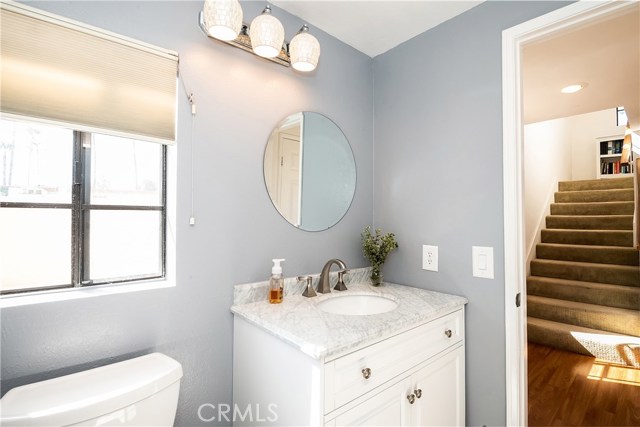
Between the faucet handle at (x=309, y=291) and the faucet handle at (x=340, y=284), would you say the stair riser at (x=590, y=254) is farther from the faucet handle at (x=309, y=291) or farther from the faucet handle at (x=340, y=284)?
the faucet handle at (x=309, y=291)

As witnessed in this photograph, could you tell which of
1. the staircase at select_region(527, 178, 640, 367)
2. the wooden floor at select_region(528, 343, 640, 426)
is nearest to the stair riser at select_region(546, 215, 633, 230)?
the staircase at select_region(527, 178, 640, 367)

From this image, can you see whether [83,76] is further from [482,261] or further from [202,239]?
[482,261]

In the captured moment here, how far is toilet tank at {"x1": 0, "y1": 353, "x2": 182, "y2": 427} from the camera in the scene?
0.75 m

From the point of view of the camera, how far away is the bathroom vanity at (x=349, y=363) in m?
0.92

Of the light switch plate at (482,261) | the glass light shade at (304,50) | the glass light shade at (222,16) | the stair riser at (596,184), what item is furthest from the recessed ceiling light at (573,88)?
the stair riser at (596,184)

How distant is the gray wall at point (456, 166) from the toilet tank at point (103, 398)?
1.27 meters

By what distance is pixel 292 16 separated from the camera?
152cm

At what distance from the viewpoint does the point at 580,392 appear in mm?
Result: 2127

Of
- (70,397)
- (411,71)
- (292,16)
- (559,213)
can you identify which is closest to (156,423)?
(70,397)

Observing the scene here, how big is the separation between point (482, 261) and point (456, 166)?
48 cm

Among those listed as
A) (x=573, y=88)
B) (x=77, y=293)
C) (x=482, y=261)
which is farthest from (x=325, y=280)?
(x=573, y=88)

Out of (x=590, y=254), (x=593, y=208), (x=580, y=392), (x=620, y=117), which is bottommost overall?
(x=580, y=392)

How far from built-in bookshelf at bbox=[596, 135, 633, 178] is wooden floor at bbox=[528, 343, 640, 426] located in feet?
15.1

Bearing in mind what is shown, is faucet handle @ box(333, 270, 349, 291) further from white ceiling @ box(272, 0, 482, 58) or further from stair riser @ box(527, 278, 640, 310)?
stair riser @ box(527, 278, 640, 310)
